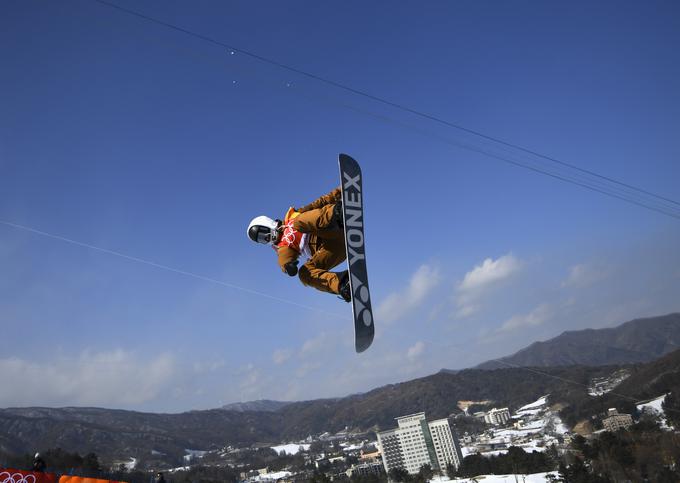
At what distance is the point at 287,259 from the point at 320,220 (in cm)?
92

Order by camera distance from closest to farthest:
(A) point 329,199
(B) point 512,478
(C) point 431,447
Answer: (A) point 329,199 < (B) point 512,478 < (C) point 431,447

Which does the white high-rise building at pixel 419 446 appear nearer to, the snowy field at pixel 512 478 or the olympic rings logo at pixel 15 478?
the snowy field at pixel 512 478

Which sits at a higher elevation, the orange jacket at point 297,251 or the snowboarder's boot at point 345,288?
the orange jacket at point 297,251

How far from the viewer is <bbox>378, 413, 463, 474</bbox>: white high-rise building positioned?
135 meters

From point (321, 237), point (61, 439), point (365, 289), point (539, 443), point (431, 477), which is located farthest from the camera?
point (61, 439)

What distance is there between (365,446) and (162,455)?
81082mm

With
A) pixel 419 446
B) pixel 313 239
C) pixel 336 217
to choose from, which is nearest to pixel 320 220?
pixel 336 217

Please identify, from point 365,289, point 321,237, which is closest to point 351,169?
point 321,237

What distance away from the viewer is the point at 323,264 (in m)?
7.68

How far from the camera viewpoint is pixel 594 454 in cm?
7875

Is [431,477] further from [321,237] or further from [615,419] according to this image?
[321,237]

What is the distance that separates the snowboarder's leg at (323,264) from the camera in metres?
7.41

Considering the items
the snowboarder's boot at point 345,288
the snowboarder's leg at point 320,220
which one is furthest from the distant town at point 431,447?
the snowboarder's leg at point 320,220

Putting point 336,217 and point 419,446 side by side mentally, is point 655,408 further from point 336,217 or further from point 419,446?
point 336,217
